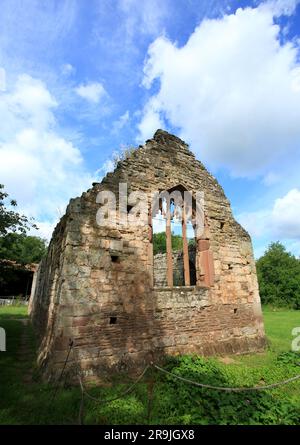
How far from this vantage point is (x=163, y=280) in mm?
12336

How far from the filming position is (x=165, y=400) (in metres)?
4.55

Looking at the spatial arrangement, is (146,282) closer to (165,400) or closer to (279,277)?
(165,400)

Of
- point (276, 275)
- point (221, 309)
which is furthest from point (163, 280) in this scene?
point (276, 275)

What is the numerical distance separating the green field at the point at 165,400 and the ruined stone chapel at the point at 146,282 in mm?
573

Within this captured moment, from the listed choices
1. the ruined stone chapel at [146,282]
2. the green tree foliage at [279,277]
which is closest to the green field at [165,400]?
the ruined stone chapel at [146,282]

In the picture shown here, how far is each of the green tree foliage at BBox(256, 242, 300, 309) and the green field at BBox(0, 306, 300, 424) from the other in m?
29.6

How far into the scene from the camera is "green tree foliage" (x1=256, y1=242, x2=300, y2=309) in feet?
106

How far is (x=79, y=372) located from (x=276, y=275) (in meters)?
34.5

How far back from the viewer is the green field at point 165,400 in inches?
155

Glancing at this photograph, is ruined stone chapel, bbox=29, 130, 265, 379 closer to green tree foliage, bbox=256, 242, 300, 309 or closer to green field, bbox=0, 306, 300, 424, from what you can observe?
green field, bbox=0, 306, 300, 424

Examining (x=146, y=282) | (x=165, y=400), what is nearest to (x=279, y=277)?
(x=146, y=282)

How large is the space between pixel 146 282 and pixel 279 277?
1271 inches

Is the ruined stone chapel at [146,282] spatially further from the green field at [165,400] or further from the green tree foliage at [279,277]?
the green tree foliage at [279,277]

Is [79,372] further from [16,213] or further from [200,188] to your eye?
[200,188]
